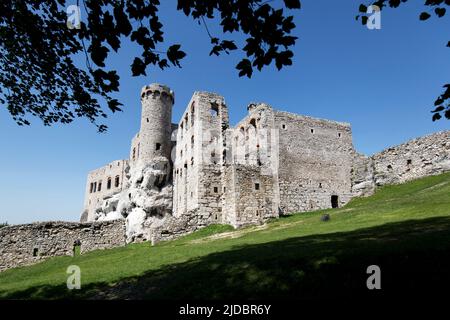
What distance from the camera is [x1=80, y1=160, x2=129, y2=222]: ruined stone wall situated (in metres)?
63.0

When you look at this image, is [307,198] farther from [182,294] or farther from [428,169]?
[182,294]

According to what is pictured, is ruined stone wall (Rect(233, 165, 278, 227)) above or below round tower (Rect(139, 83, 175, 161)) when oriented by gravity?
below

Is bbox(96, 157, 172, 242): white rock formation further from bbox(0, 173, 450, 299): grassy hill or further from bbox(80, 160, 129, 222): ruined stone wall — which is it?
bbox(0, 173, 450, 299): grassy hill

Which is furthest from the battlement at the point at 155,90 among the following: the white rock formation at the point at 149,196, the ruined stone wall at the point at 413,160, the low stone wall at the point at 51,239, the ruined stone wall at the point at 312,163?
the ruined stone wall at the point at 413,160

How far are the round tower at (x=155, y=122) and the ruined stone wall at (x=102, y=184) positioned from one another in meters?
19.5

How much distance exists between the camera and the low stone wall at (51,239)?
85.8 ft

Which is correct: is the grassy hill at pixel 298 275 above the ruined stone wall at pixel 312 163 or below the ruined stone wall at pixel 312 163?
below

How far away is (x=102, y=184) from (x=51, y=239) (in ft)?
133

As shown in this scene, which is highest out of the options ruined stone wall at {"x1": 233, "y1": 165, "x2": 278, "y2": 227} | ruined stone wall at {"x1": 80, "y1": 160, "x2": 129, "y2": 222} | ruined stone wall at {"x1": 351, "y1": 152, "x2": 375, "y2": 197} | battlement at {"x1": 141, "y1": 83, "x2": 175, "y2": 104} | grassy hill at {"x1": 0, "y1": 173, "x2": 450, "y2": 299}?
battlement at {"x1": 141, "y1": 83, "x2": 175, "y2": 104}

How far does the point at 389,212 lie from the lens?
711 inches

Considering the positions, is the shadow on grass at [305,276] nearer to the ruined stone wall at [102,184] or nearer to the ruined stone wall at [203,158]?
the ruined stone wall at [203,158]

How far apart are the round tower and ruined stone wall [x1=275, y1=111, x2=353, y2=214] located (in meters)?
17.8

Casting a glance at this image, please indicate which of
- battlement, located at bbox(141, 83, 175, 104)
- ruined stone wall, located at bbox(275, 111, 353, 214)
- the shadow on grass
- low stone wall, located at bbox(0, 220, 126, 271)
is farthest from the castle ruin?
the shadow on grass
